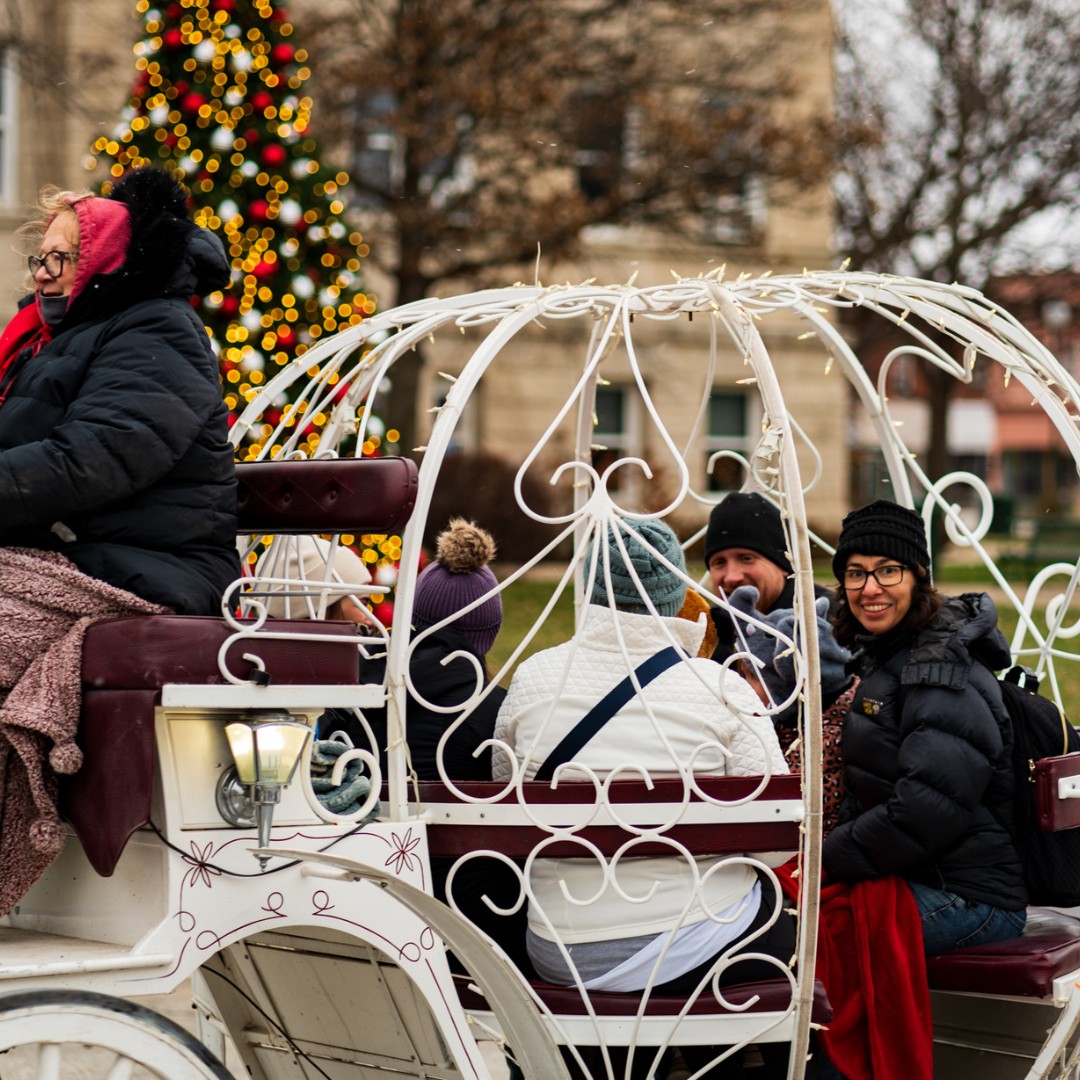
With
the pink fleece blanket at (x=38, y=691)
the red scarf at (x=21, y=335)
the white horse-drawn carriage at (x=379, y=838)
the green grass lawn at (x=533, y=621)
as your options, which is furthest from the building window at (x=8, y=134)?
the pink fleece blanket at (x=38, y=691)

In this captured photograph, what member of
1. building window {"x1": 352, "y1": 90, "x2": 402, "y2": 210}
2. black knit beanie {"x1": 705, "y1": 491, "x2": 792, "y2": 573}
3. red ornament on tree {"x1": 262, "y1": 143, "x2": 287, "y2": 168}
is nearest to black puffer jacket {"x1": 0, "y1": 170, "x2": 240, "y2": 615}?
black knit beanie {"x1": 705, "y1": 491, "x2": 792, "y2": 573}

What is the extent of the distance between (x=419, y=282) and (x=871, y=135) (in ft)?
15.1

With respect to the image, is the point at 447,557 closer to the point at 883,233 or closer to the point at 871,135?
the point at 871,135

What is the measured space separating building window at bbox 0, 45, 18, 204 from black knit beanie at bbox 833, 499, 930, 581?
1489cm

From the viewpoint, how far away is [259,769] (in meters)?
3.03

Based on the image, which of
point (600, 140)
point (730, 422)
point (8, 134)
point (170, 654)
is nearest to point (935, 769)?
point (170, 654)

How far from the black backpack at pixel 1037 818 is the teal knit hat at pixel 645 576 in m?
1.03

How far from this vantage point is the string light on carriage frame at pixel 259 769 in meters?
A: 3.04

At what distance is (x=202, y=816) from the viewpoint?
306cm

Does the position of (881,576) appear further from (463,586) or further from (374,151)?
(374,151)

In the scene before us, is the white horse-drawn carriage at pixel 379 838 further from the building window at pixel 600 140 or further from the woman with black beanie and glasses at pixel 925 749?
the building window at pixel 600 140

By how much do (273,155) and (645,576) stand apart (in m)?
5.01

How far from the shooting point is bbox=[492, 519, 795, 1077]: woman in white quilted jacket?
355 cm

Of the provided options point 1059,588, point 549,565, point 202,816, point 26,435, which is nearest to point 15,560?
point 26,435
